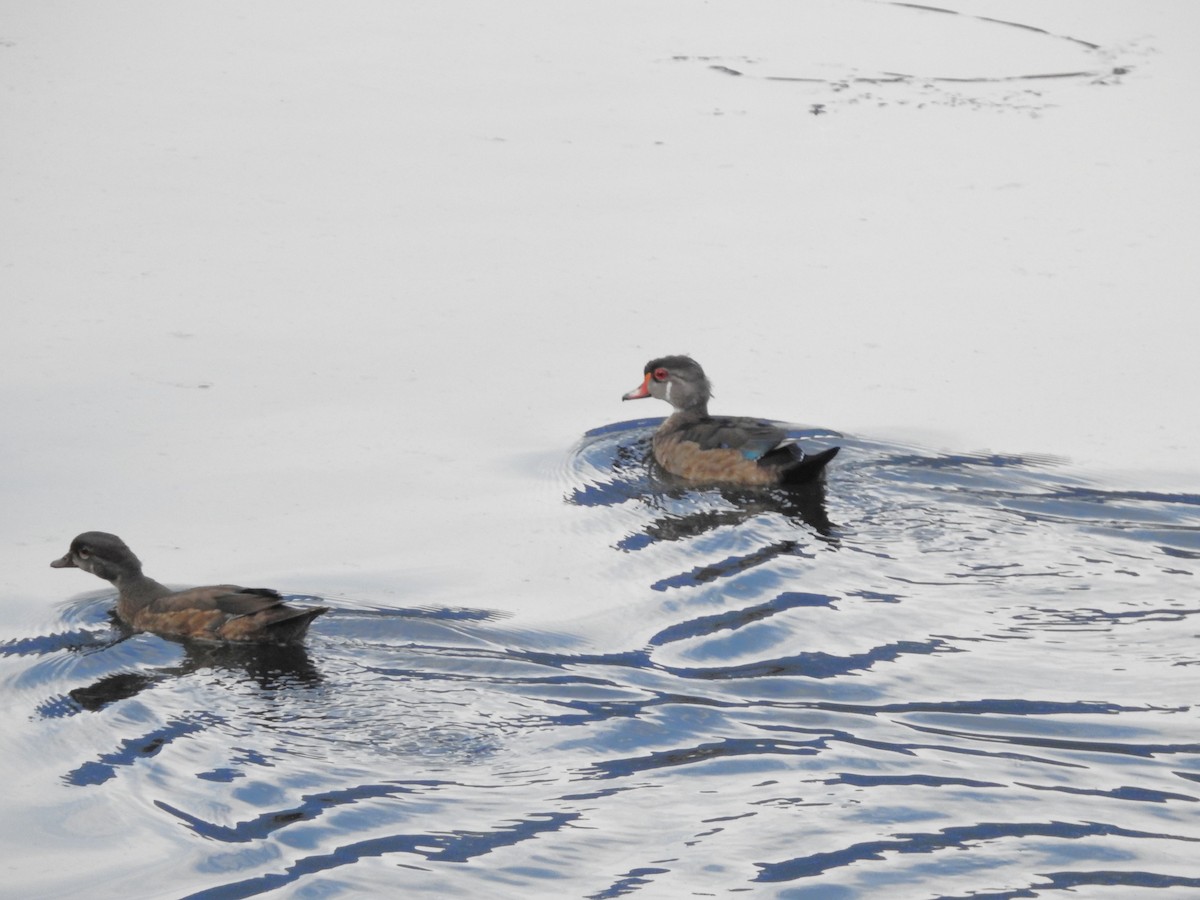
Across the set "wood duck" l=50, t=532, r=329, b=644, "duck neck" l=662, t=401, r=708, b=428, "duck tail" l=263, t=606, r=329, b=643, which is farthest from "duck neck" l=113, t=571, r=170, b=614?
"duck neck" l=662, t=401, r=708, b=428

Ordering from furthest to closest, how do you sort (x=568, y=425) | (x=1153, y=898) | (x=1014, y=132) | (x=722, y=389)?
(x=1014, y=132) → (x=722, y=389) → (x=568, y=425) → (x=1153, y=898)

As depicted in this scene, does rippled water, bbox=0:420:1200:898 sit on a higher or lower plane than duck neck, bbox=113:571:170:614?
lower

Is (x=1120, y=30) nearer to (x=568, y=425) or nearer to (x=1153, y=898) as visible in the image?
(x=568, y=425)

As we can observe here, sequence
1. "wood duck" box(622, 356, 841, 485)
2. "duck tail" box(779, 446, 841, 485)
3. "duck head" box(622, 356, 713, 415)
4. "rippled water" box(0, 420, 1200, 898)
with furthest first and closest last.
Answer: "duck head" box(622, 356, 713, 415)
"wood duck" box(622, 356, 841, 485)
"duck tail" box(779, 446, 841, 485)
"rippled water" box(0, 420, 1200, 898)

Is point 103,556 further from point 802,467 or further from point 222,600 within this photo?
point 802,467

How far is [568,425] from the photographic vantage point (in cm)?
1084

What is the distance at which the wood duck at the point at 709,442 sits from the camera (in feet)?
34.2

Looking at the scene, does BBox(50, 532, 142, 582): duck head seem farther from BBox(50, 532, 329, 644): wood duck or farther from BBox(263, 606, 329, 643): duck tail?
BBox(263, 606, 329, 643): duck tail

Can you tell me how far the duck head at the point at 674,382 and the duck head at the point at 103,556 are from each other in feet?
11.8

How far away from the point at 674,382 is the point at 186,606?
149 inches

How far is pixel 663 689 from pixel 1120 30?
38.9ft

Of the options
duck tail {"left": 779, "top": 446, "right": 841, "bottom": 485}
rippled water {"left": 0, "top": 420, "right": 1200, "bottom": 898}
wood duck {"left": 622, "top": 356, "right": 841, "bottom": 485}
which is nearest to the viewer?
rippled water {"left": 0, "top": 420, "right": 1200, "bottom": 898}

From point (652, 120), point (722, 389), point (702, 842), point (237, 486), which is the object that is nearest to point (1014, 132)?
point (652, 120)

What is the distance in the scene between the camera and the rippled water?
20.8ft
